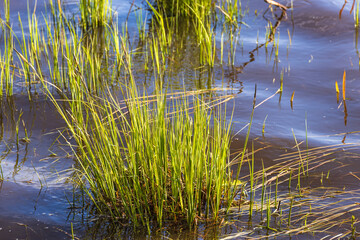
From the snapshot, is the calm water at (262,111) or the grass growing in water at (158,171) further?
the calm water at (262,111)

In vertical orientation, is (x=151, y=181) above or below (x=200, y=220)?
above

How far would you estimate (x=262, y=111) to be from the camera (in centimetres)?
353

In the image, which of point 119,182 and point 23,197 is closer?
point 119,182

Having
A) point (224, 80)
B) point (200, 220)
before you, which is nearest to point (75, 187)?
point (200, 220)

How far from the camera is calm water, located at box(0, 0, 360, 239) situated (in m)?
2.40

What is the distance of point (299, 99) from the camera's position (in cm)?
376

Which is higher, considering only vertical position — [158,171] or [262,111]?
[158,171]

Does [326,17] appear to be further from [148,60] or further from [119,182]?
[119,182]

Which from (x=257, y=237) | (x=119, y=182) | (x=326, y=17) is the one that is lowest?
(x=257, y=237)

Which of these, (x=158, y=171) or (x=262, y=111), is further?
(x=262, y=111)

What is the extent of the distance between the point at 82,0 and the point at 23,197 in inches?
120

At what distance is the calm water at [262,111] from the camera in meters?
2.40

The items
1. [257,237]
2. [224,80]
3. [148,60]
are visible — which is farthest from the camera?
[148,60]

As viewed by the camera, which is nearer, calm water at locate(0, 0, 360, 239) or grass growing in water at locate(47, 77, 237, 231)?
grass growing in water at locate(47, 77, 237, 231)
